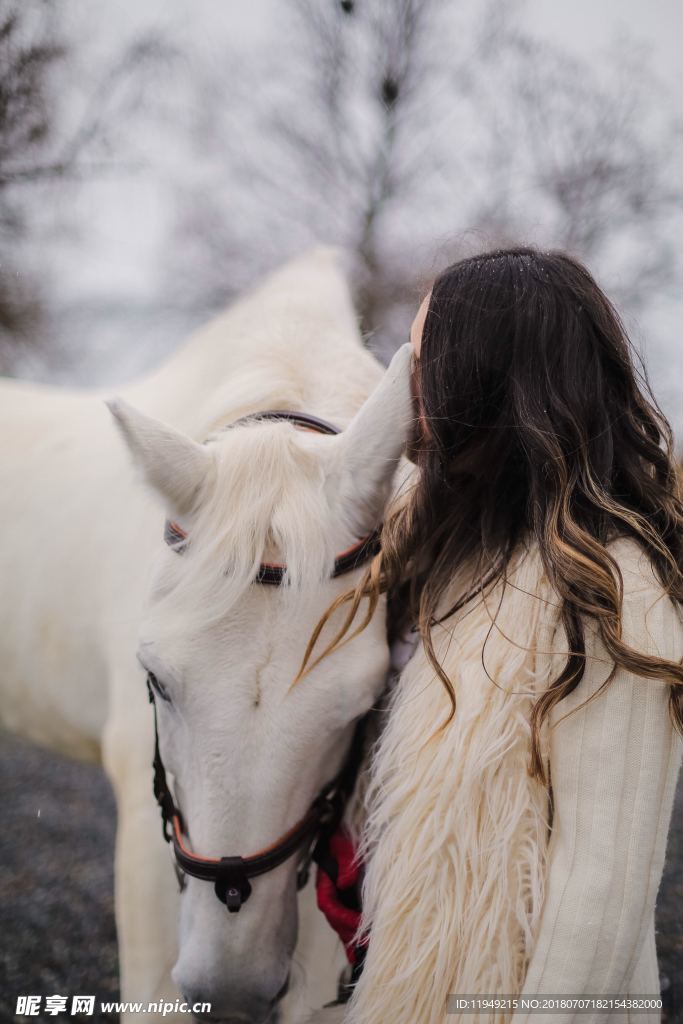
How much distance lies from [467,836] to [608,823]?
0.22 metres

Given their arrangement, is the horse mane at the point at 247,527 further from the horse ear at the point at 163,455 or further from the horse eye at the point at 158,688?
the horse eye at the point at 158,688

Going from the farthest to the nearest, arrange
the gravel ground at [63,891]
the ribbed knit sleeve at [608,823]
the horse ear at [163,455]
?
the gravel ground at [63,891] → the horse ear at [163,455] → the ribbed knit sleeve at [608,823]

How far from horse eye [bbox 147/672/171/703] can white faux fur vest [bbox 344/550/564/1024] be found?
461mm

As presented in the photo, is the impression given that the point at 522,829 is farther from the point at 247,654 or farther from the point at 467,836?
the point at 247,654

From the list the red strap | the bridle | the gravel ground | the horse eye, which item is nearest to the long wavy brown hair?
the bridle

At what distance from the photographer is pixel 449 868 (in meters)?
1.13

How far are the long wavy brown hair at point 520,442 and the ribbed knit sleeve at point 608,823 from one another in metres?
0.17

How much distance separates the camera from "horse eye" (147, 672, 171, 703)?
52.2 inches

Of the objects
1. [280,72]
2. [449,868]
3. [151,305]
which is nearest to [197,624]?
[449,868]

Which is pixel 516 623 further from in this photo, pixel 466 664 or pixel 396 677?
pixel 396 677

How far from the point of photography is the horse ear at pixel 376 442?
4.35ft

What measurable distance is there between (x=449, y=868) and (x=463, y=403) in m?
0.84

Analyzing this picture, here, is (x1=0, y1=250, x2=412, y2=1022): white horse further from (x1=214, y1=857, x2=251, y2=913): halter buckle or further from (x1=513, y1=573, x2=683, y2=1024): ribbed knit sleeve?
(x1=513, y1=573, x2=683, y2=1024): ribbed knit sleeve

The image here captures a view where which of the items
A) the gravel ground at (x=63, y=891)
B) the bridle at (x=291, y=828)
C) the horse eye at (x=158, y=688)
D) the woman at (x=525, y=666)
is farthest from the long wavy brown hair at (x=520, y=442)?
the gravel ground at (x=63, y=891)
